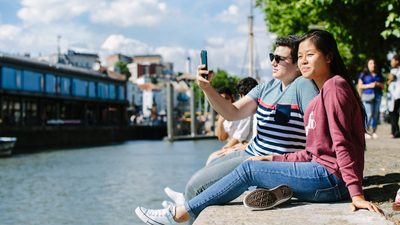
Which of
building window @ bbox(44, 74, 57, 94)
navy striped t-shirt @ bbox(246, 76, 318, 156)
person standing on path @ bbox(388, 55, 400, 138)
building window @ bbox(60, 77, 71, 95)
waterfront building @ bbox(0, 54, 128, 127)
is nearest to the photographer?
navy striped t-shirt @ bbox(246, 76, 318, 156)

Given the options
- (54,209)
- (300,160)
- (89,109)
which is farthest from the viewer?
(89,109)

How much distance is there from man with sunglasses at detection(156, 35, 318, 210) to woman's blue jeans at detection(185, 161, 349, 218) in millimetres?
500

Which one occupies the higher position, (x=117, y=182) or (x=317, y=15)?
(x=317, y=15)

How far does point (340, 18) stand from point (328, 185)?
1482cm

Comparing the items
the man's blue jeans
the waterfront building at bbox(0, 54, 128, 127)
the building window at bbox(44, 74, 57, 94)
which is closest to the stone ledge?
the man's blue jeans

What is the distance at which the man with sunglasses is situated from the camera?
3986mm

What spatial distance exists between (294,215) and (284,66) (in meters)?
1.22

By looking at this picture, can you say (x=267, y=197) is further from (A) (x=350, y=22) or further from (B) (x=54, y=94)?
(B) (x=54, y=94)

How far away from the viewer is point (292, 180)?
11.6 feet

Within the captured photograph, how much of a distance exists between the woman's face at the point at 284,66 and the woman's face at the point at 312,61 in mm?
426

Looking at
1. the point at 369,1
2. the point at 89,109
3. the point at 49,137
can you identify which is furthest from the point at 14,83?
the point at 369,1

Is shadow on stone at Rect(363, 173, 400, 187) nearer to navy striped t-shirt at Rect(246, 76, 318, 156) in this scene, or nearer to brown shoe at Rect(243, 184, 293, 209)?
navy striped t-shirt at Rect(246, 76, 318, 156)

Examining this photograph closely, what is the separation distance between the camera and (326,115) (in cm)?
348

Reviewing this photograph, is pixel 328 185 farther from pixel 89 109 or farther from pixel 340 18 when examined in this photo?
pixel 89 109
